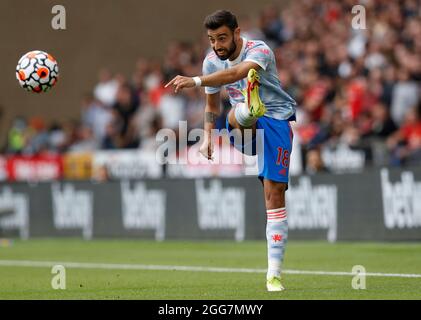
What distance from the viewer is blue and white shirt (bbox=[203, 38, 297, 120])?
32.0 feet

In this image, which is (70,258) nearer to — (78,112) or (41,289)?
(41,289)

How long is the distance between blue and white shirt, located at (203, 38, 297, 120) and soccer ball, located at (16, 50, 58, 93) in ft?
7.22

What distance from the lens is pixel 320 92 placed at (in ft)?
69.1

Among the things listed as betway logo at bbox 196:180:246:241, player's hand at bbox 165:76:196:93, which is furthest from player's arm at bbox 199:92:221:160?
betway logo at bbox 196:180:246:241

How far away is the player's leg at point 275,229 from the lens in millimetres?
9625

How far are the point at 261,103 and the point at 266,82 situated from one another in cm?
42

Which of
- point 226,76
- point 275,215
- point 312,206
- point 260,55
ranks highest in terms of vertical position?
point 260,55

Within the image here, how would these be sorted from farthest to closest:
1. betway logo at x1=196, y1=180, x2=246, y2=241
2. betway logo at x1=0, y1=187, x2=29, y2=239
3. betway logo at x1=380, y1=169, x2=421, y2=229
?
betway logo at x1=0, y1=187, x2=29, y2=239, betway logo at x1=196, y1=180, x2=246, y2=241, betway logo at x1=380, y1=169, x2=421, y2=229
